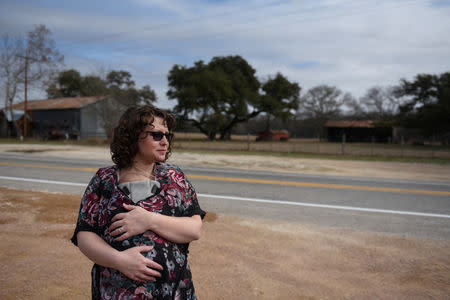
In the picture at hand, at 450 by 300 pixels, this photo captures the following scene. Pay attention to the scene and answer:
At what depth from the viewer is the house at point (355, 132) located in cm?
5079

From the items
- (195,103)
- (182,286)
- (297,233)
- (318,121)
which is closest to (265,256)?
(297,233)

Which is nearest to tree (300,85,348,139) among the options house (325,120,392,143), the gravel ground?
house (325,120,392,143)

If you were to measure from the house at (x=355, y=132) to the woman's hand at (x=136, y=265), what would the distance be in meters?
53.6

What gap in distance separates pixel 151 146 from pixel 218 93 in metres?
39.3

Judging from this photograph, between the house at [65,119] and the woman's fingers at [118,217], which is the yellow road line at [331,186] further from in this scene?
the house at [65,119]

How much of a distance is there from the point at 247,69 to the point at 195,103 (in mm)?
10210

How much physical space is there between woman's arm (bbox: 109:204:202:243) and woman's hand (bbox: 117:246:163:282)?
8 centimetres

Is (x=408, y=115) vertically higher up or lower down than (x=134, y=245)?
higher up

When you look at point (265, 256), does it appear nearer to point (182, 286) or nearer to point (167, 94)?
point (182, 286)

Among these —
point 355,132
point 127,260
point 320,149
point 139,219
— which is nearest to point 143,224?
point 139,219

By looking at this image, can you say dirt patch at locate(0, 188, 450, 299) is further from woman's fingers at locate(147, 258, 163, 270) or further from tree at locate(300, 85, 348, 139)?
tree at locate(300, 85, 348, 139)

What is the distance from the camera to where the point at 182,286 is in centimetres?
176

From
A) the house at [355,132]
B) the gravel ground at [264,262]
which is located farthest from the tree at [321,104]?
the gravel ground at [264,262]

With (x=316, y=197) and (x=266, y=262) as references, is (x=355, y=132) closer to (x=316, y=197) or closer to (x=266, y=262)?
(x=316, y=197)
